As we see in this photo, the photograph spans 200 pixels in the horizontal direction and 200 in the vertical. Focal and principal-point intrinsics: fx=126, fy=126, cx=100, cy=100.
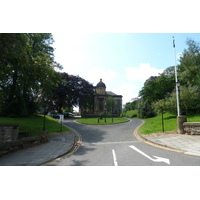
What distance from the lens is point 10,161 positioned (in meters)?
6.04

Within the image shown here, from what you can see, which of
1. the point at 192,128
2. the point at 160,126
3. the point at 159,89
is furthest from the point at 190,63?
the point at 192,128

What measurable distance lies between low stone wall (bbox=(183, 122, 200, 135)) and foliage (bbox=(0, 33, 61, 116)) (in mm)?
13195

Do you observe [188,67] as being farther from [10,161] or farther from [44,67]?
[10,161]

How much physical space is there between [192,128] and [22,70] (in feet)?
49.5

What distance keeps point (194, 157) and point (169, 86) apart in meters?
27.3

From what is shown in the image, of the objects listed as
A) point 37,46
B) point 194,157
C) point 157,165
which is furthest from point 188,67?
point 37,46

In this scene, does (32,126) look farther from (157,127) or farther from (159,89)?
(159,89)

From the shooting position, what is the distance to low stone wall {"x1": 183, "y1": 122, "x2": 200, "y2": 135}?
9.17 metres

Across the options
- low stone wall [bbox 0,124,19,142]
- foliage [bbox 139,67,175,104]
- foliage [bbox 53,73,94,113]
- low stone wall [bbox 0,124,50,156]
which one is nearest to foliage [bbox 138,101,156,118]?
Answer: foliage [bbox 139,67,175,104]

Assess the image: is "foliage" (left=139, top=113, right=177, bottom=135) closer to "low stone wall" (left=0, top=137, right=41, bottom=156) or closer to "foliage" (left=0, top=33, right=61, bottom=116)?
"low stone wall" (left=0, top=137, right=41, bottom=156)

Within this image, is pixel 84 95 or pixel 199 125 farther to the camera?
pixel 84 95

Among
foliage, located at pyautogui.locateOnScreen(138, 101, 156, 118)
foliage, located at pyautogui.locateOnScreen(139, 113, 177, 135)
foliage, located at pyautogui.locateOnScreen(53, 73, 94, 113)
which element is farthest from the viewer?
foliage, located at pyautogui.locateOnScreen(53, 73, 94, 113)

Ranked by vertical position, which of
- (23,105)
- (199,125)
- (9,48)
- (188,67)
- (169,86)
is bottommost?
(199,125)

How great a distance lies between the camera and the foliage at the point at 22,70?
8195 millimetres
